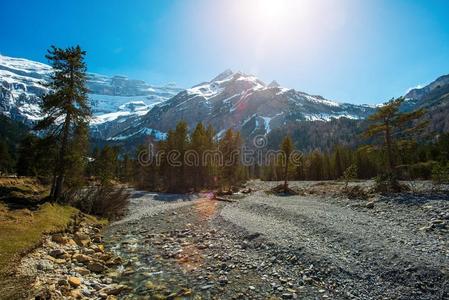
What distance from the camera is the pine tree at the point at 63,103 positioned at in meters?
30.6

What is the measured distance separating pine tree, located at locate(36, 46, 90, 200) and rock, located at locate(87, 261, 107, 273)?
17751 millimetres

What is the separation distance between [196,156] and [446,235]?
51101mm

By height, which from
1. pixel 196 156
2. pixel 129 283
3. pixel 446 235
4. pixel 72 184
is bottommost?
pixel 129 283

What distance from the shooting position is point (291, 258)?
15.9 meters

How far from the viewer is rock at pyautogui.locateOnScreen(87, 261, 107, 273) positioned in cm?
1511

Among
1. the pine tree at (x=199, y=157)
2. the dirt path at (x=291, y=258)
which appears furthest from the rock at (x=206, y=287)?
the pine tree at (x=199, y=157)

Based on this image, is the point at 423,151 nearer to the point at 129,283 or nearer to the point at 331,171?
the point at 331,171

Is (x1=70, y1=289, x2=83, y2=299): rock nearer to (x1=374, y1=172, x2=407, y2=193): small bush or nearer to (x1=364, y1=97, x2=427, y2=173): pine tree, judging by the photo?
(x1=374, y1=172, x2=407, y2=193): small bush

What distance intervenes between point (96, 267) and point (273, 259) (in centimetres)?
940

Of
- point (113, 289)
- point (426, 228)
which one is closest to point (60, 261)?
point (113, 289)

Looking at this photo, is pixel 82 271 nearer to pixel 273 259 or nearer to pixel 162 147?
pixel 273 259

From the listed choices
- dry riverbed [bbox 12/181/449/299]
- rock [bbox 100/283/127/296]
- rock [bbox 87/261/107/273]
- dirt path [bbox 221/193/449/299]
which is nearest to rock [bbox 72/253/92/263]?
dry riverbed [bbox 12/181/449/299]

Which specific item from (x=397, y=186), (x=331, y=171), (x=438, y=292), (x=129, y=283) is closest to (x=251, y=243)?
(x=129, y=283)

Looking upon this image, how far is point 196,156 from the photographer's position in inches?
2544
